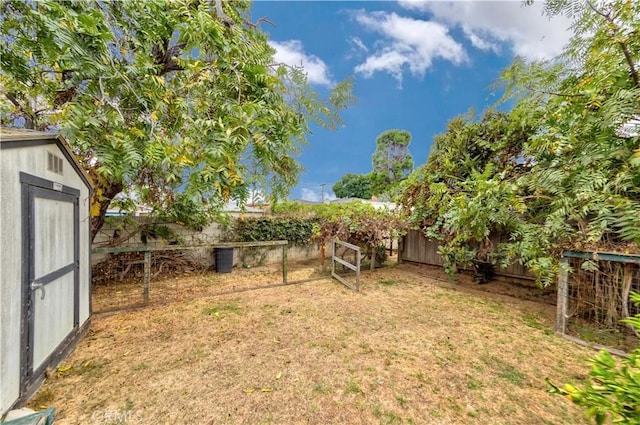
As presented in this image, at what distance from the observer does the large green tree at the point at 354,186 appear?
30078 millimetres

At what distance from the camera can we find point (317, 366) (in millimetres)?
2711

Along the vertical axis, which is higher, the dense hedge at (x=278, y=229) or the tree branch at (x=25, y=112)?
the tree branch at (x=25, y=112)

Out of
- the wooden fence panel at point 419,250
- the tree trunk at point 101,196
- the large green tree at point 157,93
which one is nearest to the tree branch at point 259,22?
the large green tree at point 157,93

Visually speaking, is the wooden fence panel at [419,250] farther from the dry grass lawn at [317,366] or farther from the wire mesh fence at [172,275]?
the wire mesh fence at [172,275]

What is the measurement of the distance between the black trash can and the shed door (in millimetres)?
3496

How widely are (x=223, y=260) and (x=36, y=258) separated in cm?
438

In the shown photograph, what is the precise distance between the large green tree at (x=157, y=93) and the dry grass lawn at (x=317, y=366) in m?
1.78

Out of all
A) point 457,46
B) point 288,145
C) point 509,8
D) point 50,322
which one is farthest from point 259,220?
point 457,46

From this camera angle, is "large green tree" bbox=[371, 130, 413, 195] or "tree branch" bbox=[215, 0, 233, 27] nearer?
"tree branch" bbox=[215, 0, 233, 27]

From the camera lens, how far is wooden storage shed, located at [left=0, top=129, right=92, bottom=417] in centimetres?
189

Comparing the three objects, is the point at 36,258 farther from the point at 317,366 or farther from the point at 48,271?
the point at 317,366

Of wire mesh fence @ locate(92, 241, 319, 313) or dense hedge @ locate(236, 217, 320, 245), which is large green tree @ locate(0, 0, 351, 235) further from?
dense hedge @ locate(236, 217, 320, 245)

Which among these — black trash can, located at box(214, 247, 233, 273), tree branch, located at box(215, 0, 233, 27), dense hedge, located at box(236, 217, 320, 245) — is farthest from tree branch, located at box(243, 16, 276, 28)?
black trash can, located at box(214, 247, 233, 273)

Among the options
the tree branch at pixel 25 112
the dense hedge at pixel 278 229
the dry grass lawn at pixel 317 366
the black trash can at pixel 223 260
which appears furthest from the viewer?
the dense hedge at pixel 278 229
